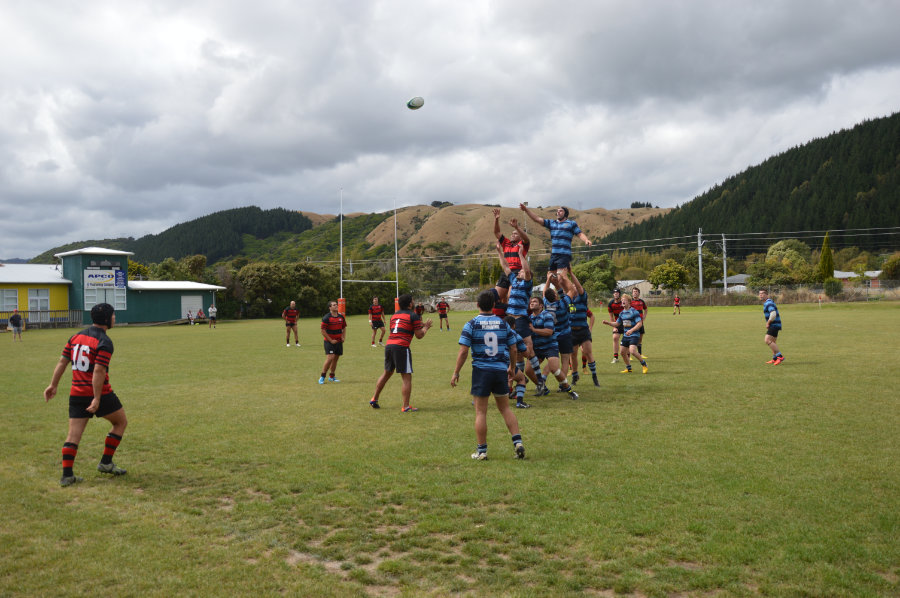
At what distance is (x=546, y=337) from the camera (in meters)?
11.9

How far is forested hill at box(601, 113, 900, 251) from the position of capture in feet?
449

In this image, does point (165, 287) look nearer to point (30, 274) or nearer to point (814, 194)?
point (30, 274)

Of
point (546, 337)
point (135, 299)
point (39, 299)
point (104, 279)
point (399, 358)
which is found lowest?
point (399, 358)

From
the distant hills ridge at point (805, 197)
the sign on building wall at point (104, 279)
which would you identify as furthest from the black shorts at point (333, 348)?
the distant hills ridge at point (805, 197)

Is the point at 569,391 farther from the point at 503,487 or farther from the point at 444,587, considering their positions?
the point at 444,587

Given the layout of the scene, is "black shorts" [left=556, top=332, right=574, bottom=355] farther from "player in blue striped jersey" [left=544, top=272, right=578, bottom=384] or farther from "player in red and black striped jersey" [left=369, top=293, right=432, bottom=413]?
"player in red and black striped jersey" [left=369, top=293, right=432, bottom=413]

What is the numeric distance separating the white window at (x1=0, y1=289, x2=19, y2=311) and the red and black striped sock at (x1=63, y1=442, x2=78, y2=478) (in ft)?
180

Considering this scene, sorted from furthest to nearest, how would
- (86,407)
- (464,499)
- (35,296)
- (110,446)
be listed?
(35,296) < (110,446) < (86,407) < (464,499)

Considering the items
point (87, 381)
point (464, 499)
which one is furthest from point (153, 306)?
point (464, 499)

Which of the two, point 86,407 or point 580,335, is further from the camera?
point 580,335

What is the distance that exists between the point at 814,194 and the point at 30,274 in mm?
160348

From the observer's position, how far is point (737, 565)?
14.3ft

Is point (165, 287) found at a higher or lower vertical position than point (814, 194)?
lower

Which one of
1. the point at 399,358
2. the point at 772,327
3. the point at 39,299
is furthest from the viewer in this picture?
the point at 39,299
